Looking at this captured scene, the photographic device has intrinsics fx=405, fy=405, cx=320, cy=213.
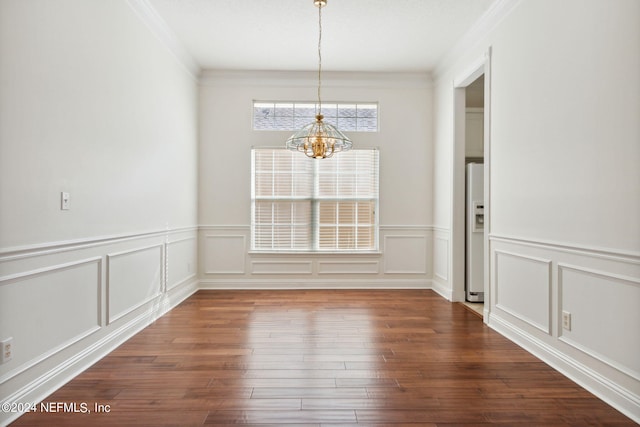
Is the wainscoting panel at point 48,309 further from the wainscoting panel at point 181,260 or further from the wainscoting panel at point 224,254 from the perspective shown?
the wainscoting panel at point 224,254

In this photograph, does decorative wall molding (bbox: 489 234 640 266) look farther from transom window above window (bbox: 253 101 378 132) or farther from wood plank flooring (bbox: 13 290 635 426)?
transom window above window (bbox: 253 101 378 132)

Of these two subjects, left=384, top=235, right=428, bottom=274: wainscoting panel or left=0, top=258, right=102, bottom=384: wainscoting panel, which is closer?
left=0, top=258, right=102, bottom=384: wainscoting panel

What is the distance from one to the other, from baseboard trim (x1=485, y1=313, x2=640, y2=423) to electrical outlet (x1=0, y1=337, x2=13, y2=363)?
10.9 feet

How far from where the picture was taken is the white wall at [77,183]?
217 centimetres

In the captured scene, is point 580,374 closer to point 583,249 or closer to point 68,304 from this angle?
point 583,249

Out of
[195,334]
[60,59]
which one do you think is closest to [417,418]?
[195,334]

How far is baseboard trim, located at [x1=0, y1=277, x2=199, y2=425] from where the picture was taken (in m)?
2.23

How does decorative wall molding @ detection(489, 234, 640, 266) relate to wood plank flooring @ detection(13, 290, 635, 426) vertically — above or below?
above

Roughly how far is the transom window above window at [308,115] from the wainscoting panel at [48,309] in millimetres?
3327

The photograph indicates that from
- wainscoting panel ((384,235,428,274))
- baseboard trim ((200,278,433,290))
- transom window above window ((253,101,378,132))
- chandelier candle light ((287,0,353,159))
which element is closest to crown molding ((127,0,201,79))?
transom window above window ((253,101,378,132))

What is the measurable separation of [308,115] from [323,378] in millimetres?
3989

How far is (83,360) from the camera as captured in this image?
2.80m

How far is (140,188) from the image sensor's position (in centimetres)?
374

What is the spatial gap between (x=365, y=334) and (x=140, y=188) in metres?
2.44
